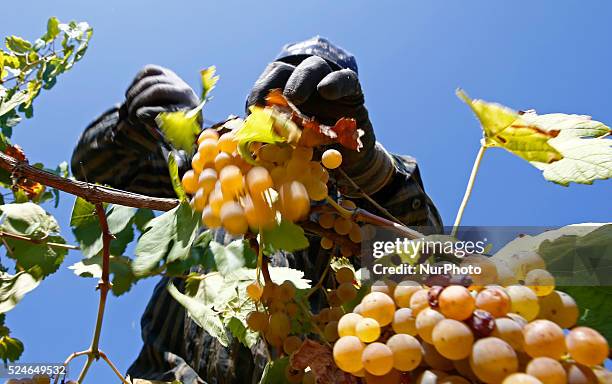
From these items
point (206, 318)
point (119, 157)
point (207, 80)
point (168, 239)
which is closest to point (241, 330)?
point (206, 318)

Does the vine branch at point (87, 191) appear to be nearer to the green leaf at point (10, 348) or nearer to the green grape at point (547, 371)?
the green grape at point (547, 371)

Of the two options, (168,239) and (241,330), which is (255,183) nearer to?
(168,239)

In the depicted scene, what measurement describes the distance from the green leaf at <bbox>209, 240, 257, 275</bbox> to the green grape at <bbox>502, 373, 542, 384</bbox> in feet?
1.10

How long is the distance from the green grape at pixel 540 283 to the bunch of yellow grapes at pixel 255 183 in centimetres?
12

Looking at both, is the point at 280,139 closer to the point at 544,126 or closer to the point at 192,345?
the point at 544,126

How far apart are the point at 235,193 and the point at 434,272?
12cm

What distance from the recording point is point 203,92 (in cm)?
37

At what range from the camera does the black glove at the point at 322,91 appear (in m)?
0.59

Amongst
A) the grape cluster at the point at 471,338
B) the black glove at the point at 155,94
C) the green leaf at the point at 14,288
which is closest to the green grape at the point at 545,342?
the grape cluster at the point at 471,338

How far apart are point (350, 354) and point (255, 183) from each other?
103 millimetres

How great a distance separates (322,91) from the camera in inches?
23.3

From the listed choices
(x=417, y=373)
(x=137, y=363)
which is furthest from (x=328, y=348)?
(x=137, y=363)

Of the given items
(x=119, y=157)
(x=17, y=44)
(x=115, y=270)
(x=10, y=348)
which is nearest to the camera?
(x=115, y=270)

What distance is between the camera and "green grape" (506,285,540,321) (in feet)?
0.76
